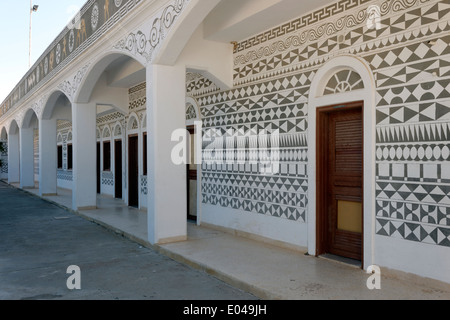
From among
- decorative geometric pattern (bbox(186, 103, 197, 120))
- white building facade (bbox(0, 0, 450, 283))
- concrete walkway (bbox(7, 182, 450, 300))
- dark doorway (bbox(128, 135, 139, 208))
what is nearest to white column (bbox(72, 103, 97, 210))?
white building facade (bbox(0, 0, 450, 283))

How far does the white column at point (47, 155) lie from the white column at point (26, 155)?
13.2 ft

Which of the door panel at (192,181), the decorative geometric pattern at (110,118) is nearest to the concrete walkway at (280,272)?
the door panel at (192,181)

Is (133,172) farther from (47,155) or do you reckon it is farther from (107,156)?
(47,155)

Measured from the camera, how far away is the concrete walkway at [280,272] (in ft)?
12.8

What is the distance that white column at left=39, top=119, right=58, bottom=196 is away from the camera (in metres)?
13.6

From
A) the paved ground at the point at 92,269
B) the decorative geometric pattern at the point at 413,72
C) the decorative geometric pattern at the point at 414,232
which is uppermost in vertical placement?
the decorative geometric pattern at the point at 413,72

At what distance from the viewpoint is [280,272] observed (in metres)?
4.60

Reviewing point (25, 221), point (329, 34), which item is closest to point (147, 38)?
point (329, 34)

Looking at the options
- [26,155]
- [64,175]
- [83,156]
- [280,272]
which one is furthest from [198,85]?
[26,155]

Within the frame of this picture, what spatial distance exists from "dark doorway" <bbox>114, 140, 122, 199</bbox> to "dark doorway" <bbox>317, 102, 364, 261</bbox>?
28.4 feet

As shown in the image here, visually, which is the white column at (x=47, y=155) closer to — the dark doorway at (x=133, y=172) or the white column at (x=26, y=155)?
the dark doorway at (x=133, y=172)

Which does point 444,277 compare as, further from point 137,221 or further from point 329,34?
point 137,221

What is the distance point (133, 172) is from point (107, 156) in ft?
9.67
